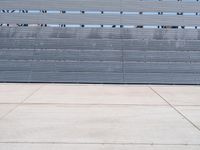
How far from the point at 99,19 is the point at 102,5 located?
88 centimetres

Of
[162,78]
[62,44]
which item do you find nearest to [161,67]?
[162,78]

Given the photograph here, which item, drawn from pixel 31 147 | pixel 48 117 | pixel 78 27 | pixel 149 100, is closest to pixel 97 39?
pixel 78 27

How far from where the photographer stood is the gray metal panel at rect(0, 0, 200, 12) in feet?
64.8

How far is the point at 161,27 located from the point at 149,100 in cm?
1043

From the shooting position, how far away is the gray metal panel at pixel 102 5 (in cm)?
1975

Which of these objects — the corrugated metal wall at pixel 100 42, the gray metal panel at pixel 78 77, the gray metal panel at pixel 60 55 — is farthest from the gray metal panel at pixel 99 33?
the gray metal panel at pixel 78 77

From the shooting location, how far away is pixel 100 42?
58.6 feet

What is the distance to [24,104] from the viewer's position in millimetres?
9203

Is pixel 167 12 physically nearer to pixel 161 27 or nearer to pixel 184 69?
pixel 161 27

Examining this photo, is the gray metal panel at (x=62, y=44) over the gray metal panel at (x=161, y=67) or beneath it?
over

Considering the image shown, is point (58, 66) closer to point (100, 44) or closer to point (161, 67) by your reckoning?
point (100, 44)

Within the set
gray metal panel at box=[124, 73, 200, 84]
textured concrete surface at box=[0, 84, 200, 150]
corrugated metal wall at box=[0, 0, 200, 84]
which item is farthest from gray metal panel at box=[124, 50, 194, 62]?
textured concrete surface at box=[0, 84, 200, 150]

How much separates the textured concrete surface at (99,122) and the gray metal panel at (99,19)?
9.04 metres

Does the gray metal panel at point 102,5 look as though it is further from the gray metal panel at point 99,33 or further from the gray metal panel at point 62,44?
the gray metal panel at point 62,44
